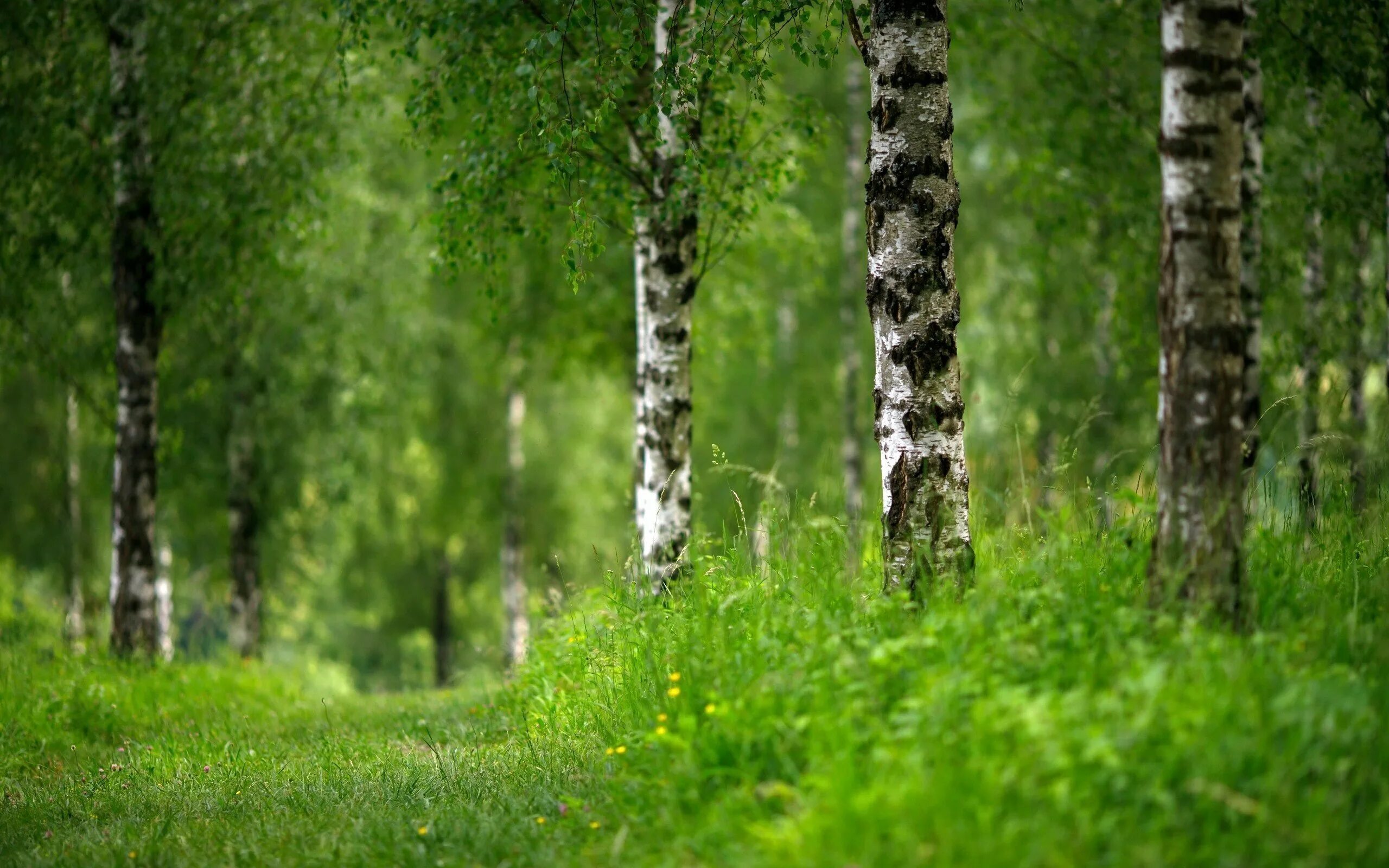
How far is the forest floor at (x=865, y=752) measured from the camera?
10.8 ft

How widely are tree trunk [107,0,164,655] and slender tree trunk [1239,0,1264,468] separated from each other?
33.9 feet

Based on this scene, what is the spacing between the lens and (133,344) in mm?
10516

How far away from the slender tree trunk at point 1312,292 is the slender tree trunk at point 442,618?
68.1 feet

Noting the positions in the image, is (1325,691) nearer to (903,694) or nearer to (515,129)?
(903,694)

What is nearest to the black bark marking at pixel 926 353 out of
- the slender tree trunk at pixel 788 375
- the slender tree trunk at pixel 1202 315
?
the slender tree trunk at pixel 1202 315

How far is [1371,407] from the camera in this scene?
45.2ft

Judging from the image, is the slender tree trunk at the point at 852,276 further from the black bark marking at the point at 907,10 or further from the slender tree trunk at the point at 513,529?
the black bark marking at the point at 907,10

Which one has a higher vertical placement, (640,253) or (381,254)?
(381,254)

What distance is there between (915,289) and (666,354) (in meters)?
3.19

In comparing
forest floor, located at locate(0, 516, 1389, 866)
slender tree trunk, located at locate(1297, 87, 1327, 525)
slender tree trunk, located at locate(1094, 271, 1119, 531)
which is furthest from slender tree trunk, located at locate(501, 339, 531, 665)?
slender tree trunk, located at locate(1297, 87, 1327, 525)

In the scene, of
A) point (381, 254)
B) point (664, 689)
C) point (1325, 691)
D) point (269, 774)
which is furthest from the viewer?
point (381, 254)

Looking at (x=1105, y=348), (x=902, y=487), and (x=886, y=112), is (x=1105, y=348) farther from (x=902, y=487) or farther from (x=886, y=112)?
(x=902, y=487)

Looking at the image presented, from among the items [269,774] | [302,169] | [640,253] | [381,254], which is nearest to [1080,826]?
[269,774]

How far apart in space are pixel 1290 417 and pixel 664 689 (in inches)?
452
